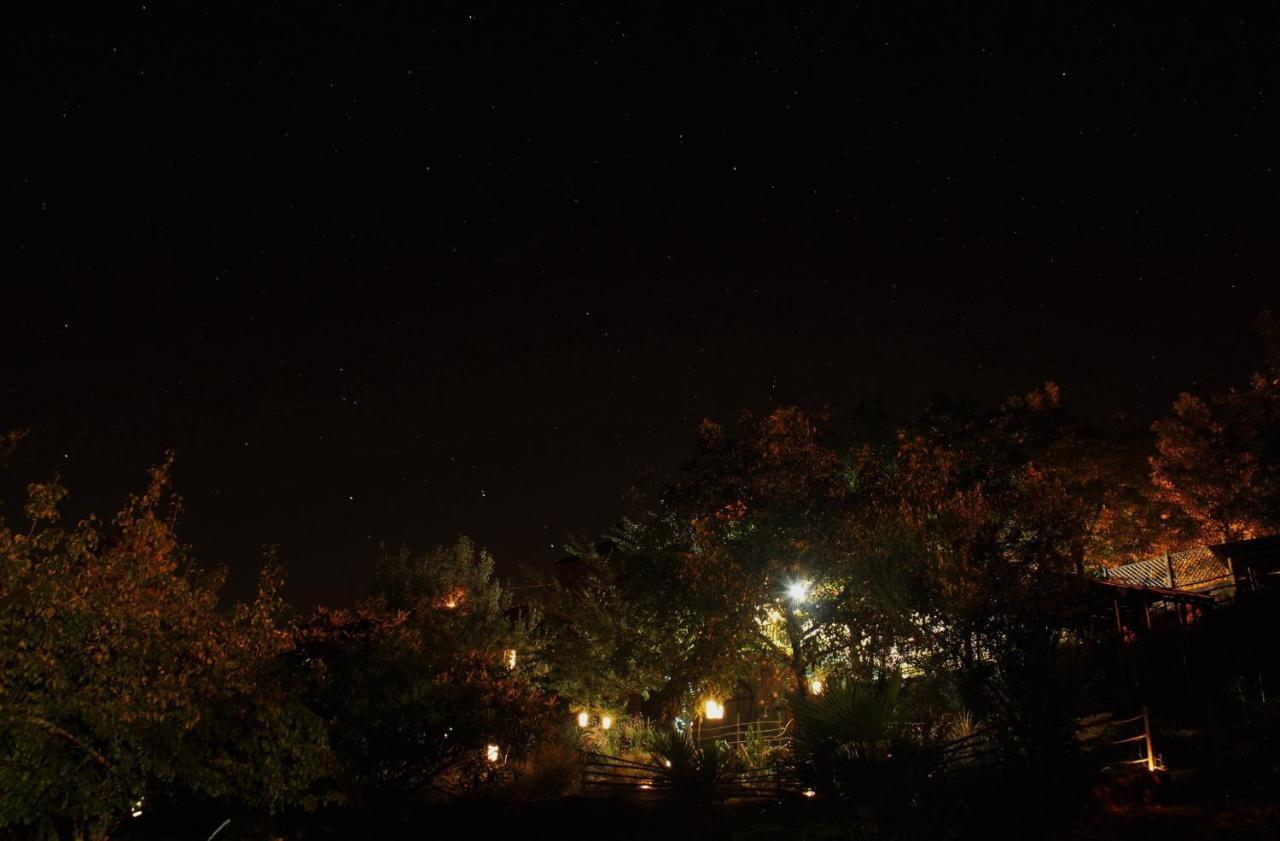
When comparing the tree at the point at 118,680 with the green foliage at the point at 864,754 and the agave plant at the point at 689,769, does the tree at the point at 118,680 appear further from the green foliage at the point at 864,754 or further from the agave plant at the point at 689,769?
the green foliage at the point at 864,754

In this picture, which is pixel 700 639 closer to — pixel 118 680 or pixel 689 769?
pixel 689 769

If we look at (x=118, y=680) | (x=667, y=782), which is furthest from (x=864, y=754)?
(x=118, y=680)

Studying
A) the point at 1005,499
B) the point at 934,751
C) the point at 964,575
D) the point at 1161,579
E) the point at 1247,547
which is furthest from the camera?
the point at 1161,579

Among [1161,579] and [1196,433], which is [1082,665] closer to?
[1161,579]

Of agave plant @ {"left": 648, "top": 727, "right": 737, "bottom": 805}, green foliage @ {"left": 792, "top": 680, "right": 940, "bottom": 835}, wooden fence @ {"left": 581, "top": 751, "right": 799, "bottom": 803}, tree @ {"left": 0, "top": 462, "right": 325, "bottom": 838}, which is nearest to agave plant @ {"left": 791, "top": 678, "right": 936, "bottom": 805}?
green foliage @ {"left": 792, "top": 680, "right": 940, "bottom": 835}

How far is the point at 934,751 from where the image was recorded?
12625 mm

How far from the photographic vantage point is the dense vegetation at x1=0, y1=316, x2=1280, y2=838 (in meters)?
11.6

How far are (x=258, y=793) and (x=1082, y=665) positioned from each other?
13092 mm

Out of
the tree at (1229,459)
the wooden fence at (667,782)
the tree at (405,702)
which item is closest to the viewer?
the wooden fence at (667,782)

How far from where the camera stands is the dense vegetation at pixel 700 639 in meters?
11.6

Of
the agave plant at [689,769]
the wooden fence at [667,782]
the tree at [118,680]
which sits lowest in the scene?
the wooden fence at [667,782]

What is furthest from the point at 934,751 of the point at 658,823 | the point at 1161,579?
the point at 1161,579

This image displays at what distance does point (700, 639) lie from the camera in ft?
75.0

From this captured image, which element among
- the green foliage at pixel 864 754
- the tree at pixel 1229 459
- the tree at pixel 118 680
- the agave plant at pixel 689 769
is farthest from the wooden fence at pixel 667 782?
the tree at pixel 1229 459
